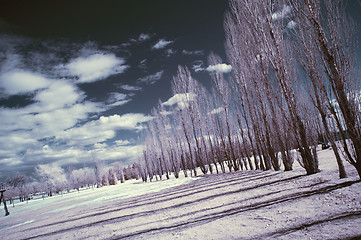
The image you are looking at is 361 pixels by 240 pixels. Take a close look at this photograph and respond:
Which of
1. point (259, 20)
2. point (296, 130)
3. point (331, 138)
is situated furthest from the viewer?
point (259, 20)

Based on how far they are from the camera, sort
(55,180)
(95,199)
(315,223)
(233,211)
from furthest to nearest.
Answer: (55,180), (95,199), (233,211), (315,223)

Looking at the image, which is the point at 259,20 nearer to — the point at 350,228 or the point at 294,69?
the point at 294,69

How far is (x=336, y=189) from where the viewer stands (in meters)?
4.68

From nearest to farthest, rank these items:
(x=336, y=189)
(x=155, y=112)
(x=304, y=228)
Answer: (x=304, y=228), (x=336, y=189), (x=155, y=112)

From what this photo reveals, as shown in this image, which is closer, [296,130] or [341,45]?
[341,45]

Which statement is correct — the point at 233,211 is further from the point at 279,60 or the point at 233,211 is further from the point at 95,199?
the point at 95,199

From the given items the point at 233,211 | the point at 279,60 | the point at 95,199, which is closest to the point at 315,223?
the point at 233,211

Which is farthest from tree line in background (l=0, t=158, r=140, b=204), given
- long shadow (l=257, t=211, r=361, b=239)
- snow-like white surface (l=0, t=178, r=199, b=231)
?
long shadow (l=257, t=211, r=361, b=239)

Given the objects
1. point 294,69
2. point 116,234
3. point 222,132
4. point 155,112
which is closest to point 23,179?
point 155,112

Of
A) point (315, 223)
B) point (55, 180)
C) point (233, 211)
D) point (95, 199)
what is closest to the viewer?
point (315, 223)

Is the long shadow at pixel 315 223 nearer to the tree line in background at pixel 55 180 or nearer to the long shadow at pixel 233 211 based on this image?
the long shadow at pixel 233 211

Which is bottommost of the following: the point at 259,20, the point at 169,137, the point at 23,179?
the point at 23,179

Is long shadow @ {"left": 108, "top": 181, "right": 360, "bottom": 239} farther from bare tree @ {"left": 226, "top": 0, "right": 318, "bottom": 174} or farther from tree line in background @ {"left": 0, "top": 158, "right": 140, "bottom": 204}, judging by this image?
tree line in background @ {"left": 0, "top": 158, "right": 140, "bottom": 204}

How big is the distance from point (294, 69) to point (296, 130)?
9.76 ft
